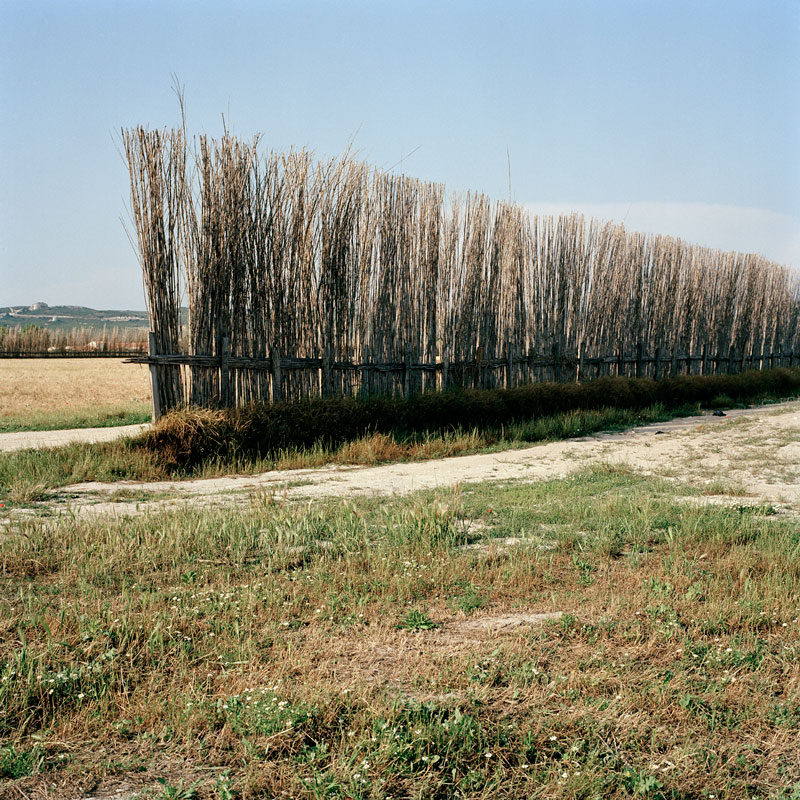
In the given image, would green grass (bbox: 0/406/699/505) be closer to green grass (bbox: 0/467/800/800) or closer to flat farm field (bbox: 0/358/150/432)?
green grass (bbox: 0/467/800/800)

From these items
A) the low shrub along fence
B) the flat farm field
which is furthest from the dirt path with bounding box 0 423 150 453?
the low shrub along fence

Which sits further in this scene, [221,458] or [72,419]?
[72,419]

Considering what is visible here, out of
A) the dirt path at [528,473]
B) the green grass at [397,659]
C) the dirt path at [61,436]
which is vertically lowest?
the dirt path at [61,436]

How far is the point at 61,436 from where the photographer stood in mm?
9906

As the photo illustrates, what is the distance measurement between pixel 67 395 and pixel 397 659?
55.0ft

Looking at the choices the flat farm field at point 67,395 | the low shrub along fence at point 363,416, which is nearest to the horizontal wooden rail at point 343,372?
the low shrub along fence at point 363,416

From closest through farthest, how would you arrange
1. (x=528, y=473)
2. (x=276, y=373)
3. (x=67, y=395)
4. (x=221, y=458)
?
(x=528, y=473), (x=221, y=458), (x=276, y=373), (x=67, y=395)

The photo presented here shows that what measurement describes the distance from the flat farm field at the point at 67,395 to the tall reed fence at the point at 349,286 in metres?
3.95

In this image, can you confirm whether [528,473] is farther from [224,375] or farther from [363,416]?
[224,375]

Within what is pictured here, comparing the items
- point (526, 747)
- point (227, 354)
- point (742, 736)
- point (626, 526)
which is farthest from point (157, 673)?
Result: point (227, 354)

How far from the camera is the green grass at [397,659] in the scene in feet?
7.64

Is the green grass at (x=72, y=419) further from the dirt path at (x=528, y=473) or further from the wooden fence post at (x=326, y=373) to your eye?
the dirt path at (x=528, y=473)

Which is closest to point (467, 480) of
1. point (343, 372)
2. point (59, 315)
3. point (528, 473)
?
point (528, 473)

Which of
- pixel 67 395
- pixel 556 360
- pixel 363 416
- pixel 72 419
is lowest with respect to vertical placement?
pixel 67 395
